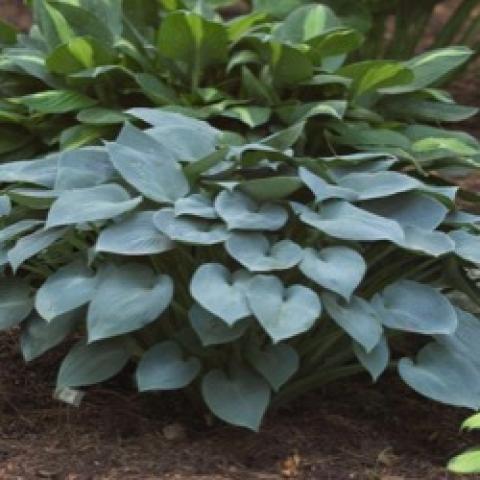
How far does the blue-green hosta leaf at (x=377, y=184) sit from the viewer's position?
9.62 ft

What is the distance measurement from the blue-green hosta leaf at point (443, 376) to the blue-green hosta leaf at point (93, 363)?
29.0 inches

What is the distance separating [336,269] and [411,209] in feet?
1.39

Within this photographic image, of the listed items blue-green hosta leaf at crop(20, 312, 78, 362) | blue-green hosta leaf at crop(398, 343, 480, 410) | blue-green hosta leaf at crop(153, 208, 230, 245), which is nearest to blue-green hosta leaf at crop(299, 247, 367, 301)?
blue-green hosta leaf at crop(153, 208, 230, 245)

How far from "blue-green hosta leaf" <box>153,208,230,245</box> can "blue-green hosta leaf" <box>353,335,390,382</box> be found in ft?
1.47

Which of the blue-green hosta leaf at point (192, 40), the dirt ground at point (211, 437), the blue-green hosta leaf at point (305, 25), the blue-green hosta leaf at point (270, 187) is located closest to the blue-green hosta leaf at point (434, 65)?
the blue-green hosta leaf at point (305, 25)

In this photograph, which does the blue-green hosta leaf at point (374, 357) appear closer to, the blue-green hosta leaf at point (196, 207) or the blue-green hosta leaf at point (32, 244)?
the blue-green hosta leaf at point (196, 207)

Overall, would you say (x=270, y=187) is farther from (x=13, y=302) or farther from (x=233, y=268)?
(x=13, y=302)

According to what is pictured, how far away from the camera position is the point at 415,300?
2.92m

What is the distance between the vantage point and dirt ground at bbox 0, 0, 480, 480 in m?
2.83

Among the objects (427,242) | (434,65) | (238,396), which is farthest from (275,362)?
(434,65)

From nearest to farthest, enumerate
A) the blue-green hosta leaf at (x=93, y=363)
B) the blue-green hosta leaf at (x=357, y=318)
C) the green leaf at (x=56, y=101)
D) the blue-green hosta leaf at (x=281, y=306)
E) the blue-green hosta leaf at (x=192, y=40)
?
the blue-green hosta leaf at (x=281, y=306) < the blue-green hosta leaf at (x=357, y=318) < the blue-green hosta leaf at (x=93, y=363) < the blue-green hosta leaf at (x=192, y=40) < the green leaf at (x=56, y=101)

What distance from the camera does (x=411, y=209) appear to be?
3.03m

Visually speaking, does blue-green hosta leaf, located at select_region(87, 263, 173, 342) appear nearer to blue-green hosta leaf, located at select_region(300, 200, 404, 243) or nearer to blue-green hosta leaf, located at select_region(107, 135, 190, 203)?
blue-green hosta leaf, located at select_region(107, 135, 190, 203)

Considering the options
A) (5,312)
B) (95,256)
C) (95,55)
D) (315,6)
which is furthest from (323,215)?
(315,6)
